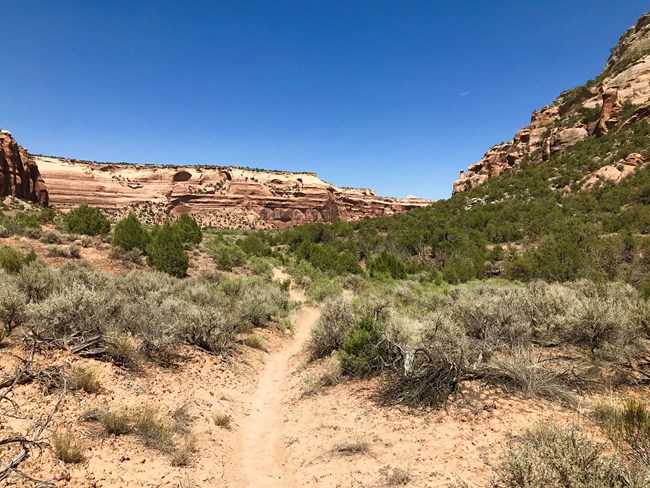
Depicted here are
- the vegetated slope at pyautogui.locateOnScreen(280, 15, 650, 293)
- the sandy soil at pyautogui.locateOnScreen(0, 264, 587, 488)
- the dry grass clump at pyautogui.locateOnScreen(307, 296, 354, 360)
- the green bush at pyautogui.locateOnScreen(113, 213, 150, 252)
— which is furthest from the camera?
the green bush at pyautogui.locateOnScreen(113, 213, 150, 252)

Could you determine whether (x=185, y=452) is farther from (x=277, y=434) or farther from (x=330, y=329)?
(x=330, y=329)

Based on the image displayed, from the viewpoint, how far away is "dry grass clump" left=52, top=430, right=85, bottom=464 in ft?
12.1

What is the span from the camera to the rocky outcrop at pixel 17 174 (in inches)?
1831

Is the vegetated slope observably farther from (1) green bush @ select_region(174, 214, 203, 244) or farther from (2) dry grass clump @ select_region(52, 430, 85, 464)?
(2) dry grass clump @ select_region(52, 430, 85, 464)

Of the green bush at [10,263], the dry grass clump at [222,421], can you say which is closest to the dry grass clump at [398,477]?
the dry grass clump at [222,421]

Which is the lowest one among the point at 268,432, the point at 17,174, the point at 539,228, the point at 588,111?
the point at 268,432

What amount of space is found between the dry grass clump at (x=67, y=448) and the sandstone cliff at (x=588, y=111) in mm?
49195

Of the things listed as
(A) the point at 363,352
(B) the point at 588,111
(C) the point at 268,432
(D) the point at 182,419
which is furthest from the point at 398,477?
(B) the point at 588,111

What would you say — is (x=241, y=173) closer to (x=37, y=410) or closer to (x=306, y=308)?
(x=306, y=308)

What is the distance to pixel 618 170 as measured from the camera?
3112 cm

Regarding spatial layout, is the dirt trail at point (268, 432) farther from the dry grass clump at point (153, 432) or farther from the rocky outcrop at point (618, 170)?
the rocky outcrop at point (618, 170)

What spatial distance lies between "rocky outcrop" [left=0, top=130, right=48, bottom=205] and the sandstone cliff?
219 feet

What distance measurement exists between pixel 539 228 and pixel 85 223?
32.9m

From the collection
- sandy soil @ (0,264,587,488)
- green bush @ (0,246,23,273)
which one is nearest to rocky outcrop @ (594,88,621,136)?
sandy soil @ (0,264,587,488)
